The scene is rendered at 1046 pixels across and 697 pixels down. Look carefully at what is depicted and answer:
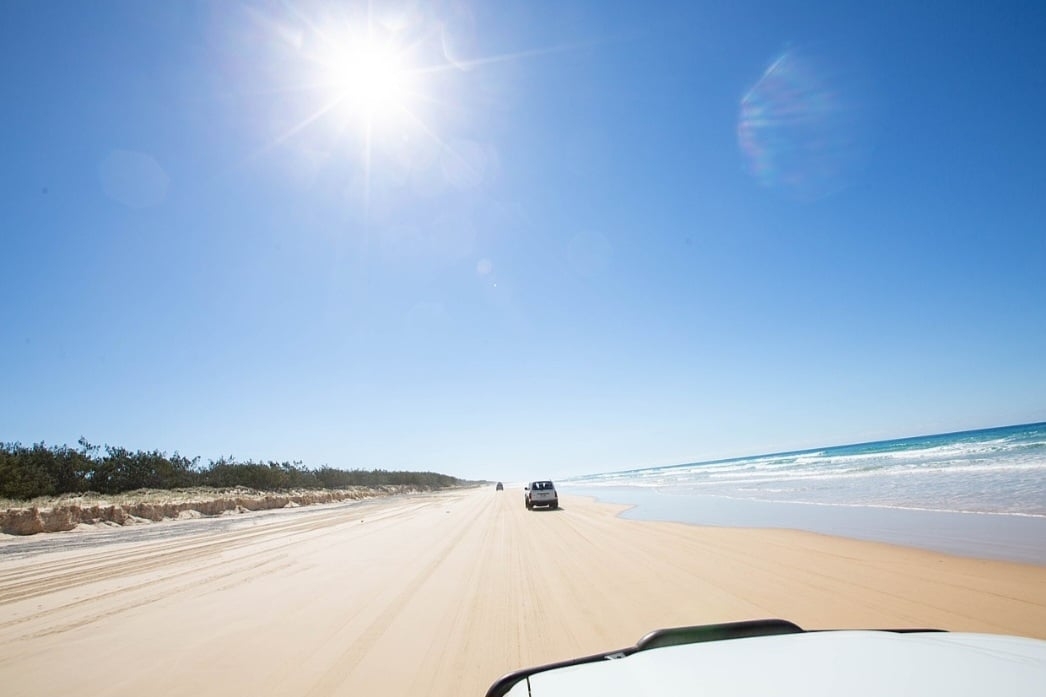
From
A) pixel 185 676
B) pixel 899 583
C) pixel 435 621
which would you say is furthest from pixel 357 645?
pixel 899 583

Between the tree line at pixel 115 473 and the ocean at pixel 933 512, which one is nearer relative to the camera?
the ocean at pixel 933 512

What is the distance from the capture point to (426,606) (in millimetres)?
6766

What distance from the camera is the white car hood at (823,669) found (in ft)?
5.99

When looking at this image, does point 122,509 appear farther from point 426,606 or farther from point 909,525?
point 909,525

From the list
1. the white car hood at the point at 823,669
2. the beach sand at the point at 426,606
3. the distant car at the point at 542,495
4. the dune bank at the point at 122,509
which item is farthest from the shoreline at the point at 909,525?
the dune bank at the point at 122,509

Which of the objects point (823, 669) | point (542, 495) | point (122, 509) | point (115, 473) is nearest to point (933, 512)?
point (823, 669)

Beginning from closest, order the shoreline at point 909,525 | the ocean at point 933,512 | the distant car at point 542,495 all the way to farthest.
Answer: the shoreline at point 909,525 < the ocean at point 933,512 < the distant car at point 542,495

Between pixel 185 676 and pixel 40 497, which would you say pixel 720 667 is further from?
pixel 40 497

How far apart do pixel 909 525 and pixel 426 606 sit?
12.6 meters

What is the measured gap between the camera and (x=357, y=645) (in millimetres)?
5246

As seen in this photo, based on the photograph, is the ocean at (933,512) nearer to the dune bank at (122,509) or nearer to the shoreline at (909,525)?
the shoreline at (909,525)

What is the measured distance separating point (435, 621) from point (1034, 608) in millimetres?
7327

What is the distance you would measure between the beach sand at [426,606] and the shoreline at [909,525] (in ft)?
2.82

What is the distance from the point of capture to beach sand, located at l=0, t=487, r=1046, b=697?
15.3 ft
